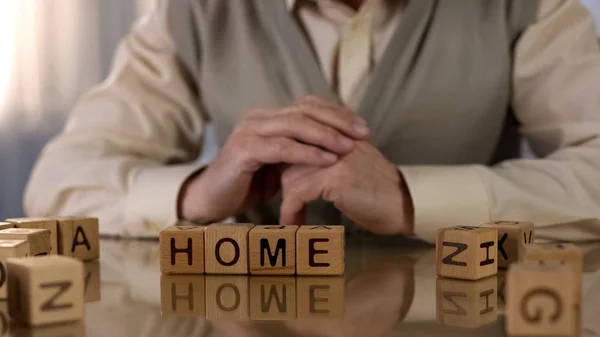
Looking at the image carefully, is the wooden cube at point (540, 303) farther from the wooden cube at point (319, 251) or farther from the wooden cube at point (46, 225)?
the wooden cube at point (46, 225)

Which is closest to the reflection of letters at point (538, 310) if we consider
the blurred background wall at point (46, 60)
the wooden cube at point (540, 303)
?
the wooden cube at point (540, 303)

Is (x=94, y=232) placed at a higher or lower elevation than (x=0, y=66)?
lower

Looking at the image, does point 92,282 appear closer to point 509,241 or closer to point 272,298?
point 272,298

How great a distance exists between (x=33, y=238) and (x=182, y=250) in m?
0.16

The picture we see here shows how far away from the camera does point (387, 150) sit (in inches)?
47.3

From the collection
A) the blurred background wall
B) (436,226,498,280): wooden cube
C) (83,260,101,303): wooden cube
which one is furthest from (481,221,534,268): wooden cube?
the blurred background wall

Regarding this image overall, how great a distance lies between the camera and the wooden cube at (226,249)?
0.73 metres

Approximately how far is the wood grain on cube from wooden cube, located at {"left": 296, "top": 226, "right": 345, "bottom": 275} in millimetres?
116

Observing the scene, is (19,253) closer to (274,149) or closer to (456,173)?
(274,149)

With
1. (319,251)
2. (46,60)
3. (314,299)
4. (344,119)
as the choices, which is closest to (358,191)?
(344,119)

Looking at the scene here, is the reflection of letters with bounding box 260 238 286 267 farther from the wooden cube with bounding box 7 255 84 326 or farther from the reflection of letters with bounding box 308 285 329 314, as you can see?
the wooden cube with bounding box 7 255 84 326

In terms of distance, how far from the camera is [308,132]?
0.94 metres

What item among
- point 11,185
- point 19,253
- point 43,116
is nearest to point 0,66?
point 43,116

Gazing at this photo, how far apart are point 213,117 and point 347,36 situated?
32cm
